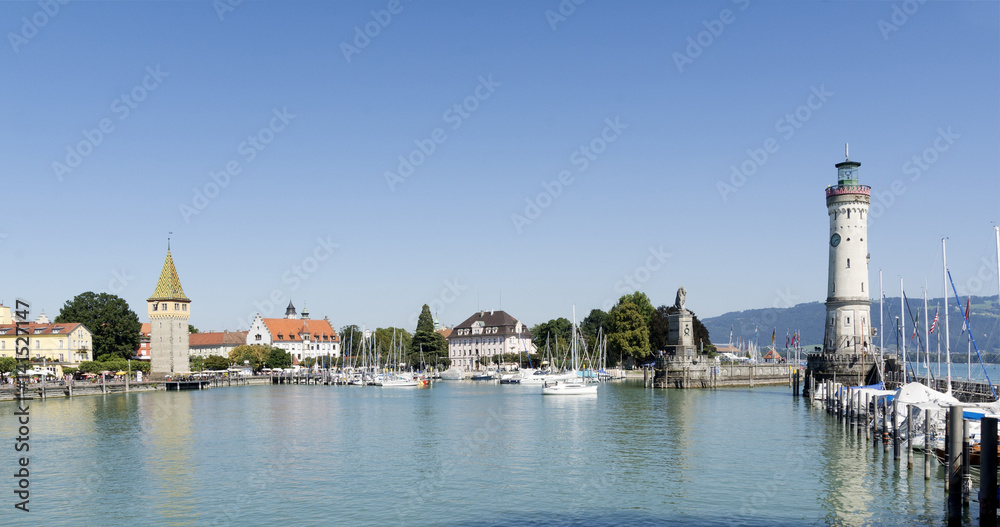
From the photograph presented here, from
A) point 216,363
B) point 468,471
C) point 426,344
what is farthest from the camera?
point 426,344

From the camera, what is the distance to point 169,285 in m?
119

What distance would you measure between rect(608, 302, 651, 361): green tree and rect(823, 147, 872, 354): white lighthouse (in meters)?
39.9

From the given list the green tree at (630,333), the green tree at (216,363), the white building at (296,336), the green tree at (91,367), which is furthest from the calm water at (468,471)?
the white building at (296,336)

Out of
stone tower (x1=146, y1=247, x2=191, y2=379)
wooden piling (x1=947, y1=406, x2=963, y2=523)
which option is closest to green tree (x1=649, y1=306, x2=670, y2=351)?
stone tower (x1=146, y1=247, x2=191, y2=379)

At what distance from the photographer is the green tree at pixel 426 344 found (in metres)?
151

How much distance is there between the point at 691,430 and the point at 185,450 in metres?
30.1

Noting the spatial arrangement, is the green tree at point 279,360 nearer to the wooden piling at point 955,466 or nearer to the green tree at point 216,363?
the green tree at point 216,363

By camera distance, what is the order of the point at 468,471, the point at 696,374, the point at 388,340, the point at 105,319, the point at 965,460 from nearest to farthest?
the point at 965,460, the point at 468,471, the point at 696,374, the point at 105,319, the point at 388,340

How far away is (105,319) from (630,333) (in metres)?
77.6

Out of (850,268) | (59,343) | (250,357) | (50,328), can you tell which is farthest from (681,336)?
(250,357)

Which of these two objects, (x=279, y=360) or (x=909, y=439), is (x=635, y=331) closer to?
(x=279, y=360)

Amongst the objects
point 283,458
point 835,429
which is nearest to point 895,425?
point 835,429

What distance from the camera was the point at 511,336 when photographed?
5965 inches

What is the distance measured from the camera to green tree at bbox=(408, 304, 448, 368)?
495 feet
